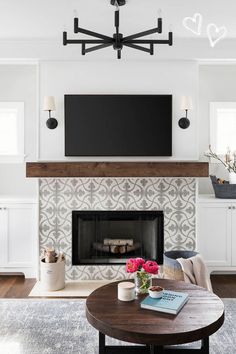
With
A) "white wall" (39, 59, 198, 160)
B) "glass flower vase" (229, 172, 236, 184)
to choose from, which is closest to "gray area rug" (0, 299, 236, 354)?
"glass flower vase" (229, 172, 236, 184)

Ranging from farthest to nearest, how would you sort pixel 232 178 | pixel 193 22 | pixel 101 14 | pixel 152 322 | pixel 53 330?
pixel 232 178 → pixel 193 22 → pixel 101 14 → pixel 53 330 → pixel 152 322

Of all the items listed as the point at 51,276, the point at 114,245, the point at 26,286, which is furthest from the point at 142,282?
the point at 26,286

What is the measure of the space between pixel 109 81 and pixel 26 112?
1.27 meters

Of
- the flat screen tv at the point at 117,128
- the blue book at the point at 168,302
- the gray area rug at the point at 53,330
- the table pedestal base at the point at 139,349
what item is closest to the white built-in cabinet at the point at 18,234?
the gray area rug at the point at 53,330

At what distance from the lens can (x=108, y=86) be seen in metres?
4.18

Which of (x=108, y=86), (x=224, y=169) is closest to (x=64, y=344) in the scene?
(x=108, y=86)

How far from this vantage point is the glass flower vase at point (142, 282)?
2533 millimetres

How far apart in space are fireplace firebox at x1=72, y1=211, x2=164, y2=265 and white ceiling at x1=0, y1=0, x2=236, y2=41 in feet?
6.35

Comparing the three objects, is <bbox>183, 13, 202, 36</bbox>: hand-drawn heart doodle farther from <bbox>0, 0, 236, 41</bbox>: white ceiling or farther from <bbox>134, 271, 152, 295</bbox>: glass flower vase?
<bbox>134, 271, 152, 295</bbox>: glass flower vase

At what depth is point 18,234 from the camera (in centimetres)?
432

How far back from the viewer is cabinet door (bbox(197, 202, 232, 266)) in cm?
434

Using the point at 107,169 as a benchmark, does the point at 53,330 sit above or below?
below

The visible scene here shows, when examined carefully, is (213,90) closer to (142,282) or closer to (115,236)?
(115,236)

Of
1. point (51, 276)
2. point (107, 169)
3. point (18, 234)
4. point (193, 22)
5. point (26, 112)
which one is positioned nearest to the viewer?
point (193, 22)
